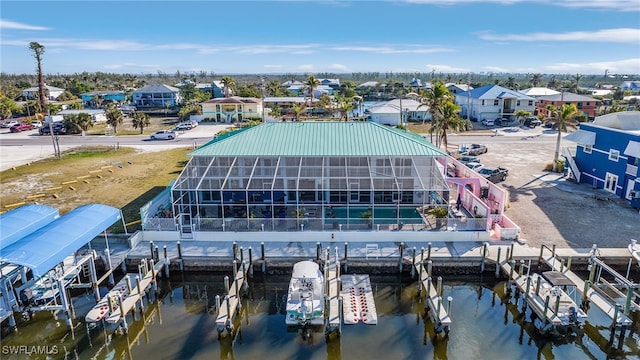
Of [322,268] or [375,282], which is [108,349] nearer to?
[322,268]

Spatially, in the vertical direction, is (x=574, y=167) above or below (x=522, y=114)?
below

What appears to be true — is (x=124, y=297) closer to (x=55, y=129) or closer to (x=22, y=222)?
(x=22, y=222)

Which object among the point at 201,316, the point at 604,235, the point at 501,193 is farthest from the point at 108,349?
the point at 604,235

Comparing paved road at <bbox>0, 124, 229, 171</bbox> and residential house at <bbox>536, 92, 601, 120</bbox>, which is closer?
paved road at <bbox>0, 124, 229, 171</bbox>

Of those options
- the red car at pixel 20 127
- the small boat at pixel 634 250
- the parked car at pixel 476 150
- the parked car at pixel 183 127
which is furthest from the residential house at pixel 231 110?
the small boat at pixel 634 250

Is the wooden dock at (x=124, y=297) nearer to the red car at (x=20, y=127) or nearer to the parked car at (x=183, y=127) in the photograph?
the parked car at (x=183, y=127)

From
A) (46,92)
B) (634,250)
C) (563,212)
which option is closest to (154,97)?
(46,92)

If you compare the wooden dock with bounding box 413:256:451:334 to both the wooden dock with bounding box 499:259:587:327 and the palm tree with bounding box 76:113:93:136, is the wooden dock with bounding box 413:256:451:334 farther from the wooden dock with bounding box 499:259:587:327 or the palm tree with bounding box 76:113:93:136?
the palm tree with bounding box 76:113:93:136

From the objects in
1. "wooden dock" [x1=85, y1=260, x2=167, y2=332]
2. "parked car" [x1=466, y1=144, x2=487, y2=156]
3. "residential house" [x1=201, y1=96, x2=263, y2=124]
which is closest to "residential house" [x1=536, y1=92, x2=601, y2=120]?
"parked car" [x1=466, y1=144, x2=487, y2=156]
